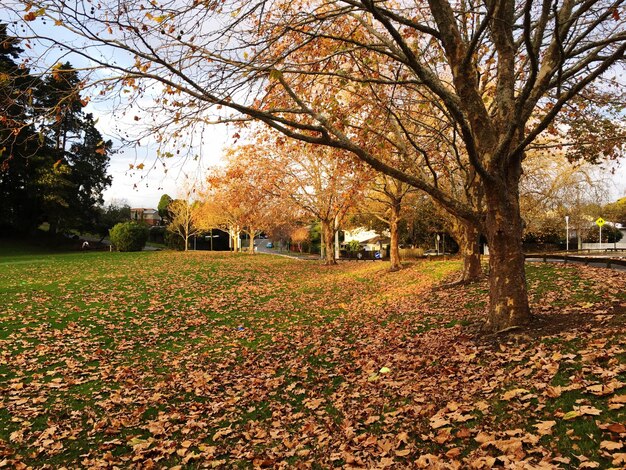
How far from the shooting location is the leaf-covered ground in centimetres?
416

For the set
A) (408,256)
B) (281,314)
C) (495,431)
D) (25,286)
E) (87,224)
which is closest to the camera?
(495,431)

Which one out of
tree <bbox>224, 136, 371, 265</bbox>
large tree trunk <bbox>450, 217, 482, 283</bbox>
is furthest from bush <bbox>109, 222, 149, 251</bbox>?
large tree trunk <bbox>450, 217, 482, 283</bbox>

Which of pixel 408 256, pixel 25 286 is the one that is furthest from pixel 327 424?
pixel 408 256

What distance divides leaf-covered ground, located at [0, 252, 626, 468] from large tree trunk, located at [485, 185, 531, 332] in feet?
1.48

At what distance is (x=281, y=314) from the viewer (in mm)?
13062

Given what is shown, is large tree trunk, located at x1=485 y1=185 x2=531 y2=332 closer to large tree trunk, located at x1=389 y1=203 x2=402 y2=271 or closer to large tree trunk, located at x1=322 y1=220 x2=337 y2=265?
large tree trunk, located at x1=389 y1=203 x2=402 y2=271

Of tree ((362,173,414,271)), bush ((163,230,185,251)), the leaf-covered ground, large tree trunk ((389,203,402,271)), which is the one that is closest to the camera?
the leaf-covered ground

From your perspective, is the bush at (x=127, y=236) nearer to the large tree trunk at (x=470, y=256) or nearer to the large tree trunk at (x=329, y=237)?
the large tree trunk at (x=329, y=237)

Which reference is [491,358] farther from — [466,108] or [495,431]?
[466,108]

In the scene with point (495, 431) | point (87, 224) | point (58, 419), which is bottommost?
point (58, 419)

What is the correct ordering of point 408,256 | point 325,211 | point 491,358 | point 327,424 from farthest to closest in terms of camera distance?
point 408,256
point 325,211
point 491,358
point 327,424

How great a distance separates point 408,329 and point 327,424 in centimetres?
460

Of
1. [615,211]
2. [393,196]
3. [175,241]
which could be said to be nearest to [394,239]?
[393,196]

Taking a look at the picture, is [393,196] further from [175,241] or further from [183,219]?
[175,241]
